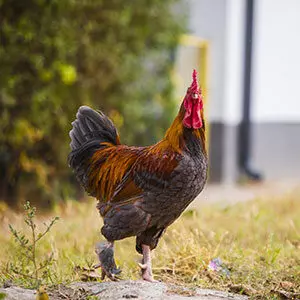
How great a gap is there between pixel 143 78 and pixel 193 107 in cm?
629

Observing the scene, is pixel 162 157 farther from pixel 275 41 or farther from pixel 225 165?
pixel 275 41

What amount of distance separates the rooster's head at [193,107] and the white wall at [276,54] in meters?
9.17

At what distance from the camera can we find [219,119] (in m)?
12.3

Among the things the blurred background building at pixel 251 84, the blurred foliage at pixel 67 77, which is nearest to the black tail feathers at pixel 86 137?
the blurred foliage at pixel 67 77

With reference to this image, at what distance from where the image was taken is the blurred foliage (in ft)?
26.1

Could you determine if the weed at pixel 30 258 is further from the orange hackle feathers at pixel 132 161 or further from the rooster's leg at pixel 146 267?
the rooster's leg at pixel 146 267

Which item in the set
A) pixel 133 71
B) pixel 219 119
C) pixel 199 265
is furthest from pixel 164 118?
pixel 199 265

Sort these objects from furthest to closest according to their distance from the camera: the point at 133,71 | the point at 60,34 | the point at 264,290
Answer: the point at 133,71
the point at 60,34
the point at 264,290

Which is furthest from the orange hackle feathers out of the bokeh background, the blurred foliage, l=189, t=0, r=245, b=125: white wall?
l=189, t=0, r=245, b=125: white wall

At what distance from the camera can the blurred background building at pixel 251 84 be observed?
12234 mm

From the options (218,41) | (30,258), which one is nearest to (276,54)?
(218,41)

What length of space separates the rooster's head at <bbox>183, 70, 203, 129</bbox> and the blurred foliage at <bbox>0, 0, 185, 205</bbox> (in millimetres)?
3758

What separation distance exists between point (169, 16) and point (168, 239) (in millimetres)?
4484

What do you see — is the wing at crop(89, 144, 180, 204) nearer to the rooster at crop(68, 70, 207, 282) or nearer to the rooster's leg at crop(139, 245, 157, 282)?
the rooster at crop(68, 70, 207, 282)
